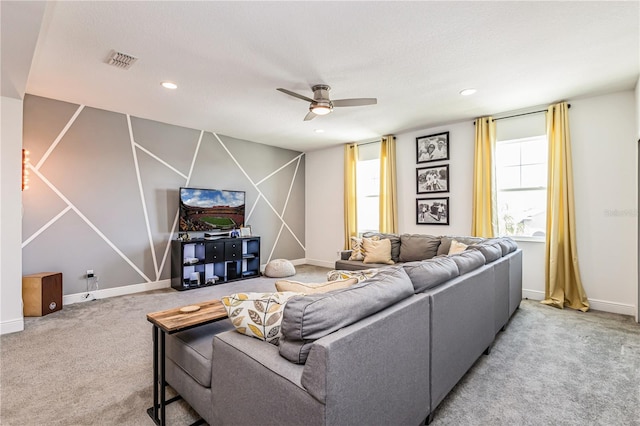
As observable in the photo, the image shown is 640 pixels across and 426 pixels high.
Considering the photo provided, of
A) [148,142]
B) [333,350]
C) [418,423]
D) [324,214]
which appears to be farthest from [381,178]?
[333,350]

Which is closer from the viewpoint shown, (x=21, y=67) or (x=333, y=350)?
(x=333, y=350)

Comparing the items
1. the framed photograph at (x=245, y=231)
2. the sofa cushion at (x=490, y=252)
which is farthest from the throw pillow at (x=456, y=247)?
the framed photograph at (x=245, y=231)

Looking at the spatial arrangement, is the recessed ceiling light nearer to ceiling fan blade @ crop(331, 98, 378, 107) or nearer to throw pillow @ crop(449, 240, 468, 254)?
ceiling fan blade @ crop(331, 98, 378, 107)

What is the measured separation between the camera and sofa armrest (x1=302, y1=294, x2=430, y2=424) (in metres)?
1.11

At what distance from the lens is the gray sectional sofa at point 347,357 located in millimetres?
1154

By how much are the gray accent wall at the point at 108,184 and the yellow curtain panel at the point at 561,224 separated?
200 inches

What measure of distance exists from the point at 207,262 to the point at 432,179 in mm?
4055

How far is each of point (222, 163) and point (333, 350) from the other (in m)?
5.25

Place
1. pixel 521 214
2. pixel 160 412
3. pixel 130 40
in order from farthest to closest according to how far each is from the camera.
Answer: pixel 521 214
pixel 130 40
pixel 160 412

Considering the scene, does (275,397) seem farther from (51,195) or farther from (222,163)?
(222,163)

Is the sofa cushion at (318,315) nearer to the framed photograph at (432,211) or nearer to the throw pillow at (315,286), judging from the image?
the throw pillow at (315,286)

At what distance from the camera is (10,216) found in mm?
3184

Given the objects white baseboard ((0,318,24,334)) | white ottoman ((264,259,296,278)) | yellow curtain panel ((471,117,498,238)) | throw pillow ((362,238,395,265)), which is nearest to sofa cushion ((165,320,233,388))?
white baseboard ((0,318,24,334))

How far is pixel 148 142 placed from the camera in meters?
4.88
